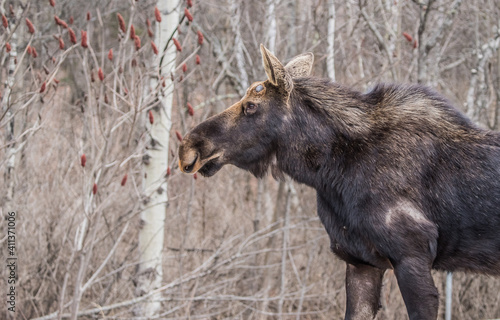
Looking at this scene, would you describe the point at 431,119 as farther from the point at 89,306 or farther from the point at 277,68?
the point at 89,306

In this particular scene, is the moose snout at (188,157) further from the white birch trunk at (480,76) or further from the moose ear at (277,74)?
the white birch trunk at (480,76)

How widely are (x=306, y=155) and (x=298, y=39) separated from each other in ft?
22.7

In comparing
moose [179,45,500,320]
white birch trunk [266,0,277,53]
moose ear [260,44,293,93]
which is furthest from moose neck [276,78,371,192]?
white birch trunk [266,0,277,53]

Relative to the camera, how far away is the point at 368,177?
4340 mm

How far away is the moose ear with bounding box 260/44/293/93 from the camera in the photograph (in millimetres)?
4504

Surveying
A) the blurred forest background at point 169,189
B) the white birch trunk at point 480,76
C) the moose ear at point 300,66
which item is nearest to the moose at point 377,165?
the moose ear at point 300,66

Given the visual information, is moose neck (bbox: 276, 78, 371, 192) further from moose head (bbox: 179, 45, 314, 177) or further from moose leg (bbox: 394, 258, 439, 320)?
moose leg (bbox: 394, 258, 439, 320)

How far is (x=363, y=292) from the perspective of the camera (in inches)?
190

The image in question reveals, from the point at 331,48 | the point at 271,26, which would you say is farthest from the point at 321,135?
the point at 271,26

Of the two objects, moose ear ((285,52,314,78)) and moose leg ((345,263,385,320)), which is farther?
moose ear ((285,52,314,78))

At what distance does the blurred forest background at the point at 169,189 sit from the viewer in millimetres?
6141

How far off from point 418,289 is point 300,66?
1.95 metres

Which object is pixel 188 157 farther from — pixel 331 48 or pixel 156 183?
pixel 331 48

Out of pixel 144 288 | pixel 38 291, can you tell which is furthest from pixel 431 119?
pixel 38 291
